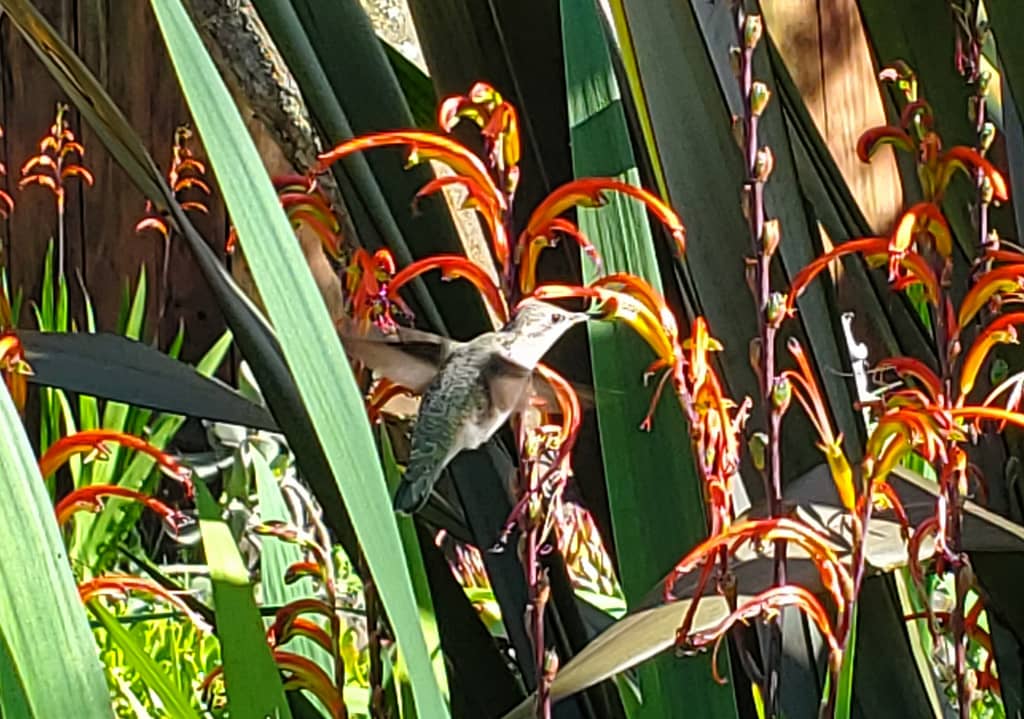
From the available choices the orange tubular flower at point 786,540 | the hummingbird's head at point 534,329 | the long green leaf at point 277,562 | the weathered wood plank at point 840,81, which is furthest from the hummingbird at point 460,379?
the weathered wood plank at point 840,81

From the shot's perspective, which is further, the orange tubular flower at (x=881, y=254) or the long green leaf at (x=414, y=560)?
the long green leaf at (x=414, y=560)

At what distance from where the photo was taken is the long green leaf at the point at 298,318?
1.46 ft

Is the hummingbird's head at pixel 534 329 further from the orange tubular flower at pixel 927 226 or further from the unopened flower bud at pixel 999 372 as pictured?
the unopened flower bud at pixel 999 372

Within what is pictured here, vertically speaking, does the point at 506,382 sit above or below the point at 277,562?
above

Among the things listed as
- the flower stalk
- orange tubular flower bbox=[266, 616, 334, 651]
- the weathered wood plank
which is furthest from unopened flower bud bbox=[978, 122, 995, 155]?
the weathered wood plank

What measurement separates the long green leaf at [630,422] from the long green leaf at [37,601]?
264 mm

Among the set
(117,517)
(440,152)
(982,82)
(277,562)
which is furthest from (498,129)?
(117,517)

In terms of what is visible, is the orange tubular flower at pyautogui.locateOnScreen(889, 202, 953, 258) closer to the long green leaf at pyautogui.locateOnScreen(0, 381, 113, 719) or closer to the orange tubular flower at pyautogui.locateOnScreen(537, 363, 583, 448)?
the orange tubular flower at pyautogui.locateOnScreen(537, 363, 583, 448)

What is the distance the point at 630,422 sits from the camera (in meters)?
0.70

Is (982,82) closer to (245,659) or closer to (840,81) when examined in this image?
(245,659)

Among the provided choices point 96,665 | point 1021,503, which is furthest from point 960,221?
point 96,665

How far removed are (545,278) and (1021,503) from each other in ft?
1.28

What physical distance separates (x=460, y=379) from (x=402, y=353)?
0.03 m

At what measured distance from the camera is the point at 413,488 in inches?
26.0
